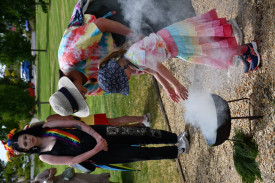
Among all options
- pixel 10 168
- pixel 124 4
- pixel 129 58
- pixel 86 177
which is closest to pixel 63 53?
pixel 129 58

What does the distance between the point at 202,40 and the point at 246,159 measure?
1.26 m

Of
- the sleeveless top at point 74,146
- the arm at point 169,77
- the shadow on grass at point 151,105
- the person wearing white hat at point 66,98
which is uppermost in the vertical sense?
the arm at point 169,77

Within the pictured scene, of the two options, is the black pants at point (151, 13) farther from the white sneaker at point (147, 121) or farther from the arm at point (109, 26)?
the white sneaker at point (147, 121)

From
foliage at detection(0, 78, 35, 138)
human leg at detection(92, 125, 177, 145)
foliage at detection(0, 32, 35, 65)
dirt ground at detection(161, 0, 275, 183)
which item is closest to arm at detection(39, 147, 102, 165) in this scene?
human leg at detection(92, 125, 177, 145)

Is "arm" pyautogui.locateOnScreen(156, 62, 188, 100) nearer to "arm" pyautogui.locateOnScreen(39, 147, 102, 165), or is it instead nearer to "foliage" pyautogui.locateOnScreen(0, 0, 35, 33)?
"arm" pyautogui.locateOnScreen(39, 147, 102, 165)

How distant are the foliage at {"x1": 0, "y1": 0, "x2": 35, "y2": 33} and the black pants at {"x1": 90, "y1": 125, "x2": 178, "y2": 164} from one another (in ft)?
16.1

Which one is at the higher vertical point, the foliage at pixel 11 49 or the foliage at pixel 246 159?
the foliage at pixel 11 49

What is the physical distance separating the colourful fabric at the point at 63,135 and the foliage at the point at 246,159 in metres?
1.77

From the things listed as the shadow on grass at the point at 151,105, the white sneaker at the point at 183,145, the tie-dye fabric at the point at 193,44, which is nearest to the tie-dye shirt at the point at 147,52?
the tie-dye fabric at the point at 193,44

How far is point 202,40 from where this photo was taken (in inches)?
92.7

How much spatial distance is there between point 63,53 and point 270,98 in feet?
6.41

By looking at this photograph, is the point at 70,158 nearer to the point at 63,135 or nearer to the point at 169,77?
the point at 63,135

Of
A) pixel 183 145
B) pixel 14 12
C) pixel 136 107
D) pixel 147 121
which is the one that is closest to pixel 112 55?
pixel 183 145

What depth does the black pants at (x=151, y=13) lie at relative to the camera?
2.62m
